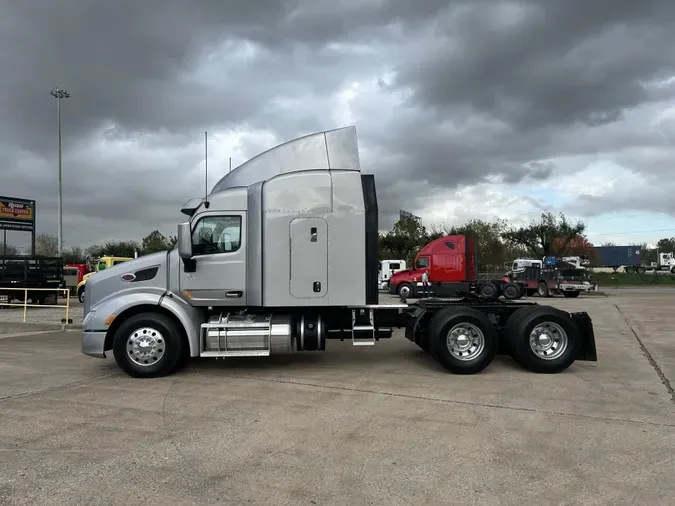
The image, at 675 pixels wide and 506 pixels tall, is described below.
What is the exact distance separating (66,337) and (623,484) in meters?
13.0

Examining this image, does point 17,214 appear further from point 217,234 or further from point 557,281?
point 557,281

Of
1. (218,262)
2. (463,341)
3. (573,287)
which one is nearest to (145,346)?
(218,262)

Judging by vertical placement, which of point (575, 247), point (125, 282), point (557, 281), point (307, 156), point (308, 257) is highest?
point (575, 247)

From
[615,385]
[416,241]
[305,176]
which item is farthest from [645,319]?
[416,241]

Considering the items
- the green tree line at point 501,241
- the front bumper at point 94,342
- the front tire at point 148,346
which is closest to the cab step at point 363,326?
the front tire at point 148,346

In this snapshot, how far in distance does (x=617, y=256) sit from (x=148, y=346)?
77170mm

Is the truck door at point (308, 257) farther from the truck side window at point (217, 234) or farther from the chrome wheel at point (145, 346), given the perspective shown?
the chrome wheel at point (145, 346)

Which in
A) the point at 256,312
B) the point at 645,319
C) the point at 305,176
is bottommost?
the point at 645,319

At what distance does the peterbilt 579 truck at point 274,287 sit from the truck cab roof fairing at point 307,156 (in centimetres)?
2

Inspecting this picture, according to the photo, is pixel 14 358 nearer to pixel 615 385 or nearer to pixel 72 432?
pixel 72 432

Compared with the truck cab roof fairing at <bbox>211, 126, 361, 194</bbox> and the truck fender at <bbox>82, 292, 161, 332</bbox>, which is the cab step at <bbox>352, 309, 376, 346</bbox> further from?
the truck fender at <bbox>82, 292, 161, 332</bbox>

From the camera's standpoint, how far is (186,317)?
7641 mm

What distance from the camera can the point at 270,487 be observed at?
3.87 metres

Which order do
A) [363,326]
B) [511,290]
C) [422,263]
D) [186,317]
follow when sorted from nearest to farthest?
[186,317]
[363,326]
[511,290]
[422,263]
